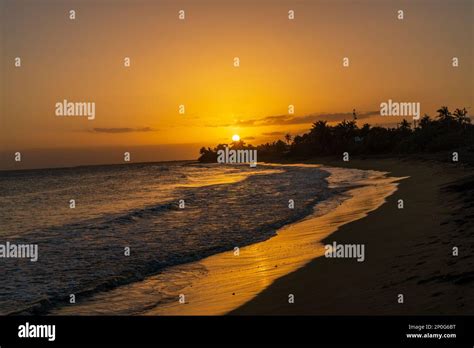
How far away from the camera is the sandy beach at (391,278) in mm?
7715

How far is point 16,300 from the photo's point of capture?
1062cm

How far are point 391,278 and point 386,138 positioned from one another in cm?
11870

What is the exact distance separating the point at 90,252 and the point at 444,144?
81.1 meters

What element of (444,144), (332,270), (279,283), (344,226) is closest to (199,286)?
(279,283)

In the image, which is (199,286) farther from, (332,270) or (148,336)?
(148,336)

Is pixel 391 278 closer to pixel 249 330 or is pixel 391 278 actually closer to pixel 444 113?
pixel 249 330

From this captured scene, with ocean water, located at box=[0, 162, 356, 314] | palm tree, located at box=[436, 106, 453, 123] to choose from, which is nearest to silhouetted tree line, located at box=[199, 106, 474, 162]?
palm tree, located at box=[436, 106, 453, 123]

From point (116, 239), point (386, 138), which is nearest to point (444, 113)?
point (386, 138)

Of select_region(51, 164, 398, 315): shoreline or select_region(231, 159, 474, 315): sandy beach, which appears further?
select_region(51, 164, 398, 315): shoreline

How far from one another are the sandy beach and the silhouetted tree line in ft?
192

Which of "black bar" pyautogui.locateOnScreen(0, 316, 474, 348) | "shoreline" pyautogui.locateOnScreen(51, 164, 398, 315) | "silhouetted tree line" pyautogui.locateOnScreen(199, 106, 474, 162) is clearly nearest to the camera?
"black bar" pyautogui.locateOnScreen(0, 316, 474, 348)

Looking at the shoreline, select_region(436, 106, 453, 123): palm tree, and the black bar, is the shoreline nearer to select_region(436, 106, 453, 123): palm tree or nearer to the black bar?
the black bar

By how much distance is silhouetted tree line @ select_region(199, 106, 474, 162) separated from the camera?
286 feet

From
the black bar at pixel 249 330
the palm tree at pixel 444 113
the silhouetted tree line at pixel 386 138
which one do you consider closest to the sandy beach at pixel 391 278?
the black bar at pixel 249 330
